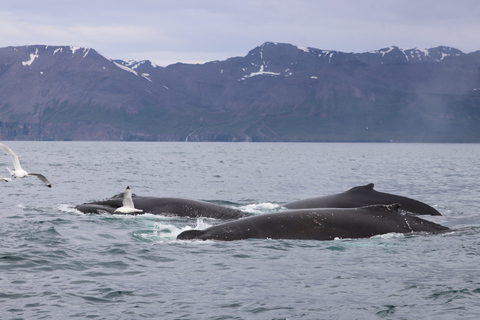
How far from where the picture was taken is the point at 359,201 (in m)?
19.2

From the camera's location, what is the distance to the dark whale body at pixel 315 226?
48.6 feet

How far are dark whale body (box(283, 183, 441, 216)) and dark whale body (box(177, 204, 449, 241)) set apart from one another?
3.20 metres

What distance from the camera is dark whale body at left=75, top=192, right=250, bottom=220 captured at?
773 inches

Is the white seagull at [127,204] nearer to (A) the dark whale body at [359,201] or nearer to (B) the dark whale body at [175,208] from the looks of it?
(B) the dark whale body at [175,208]

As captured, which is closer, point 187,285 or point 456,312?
point 456,312

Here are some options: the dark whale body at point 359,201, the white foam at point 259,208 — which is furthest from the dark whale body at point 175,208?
the white foam at point 259,208

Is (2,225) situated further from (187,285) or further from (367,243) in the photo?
(367,243)

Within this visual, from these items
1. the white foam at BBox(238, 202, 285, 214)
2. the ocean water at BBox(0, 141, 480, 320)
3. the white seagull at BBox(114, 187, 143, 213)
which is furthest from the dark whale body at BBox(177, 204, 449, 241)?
the white foam at BBox(238, 202, 285, 214)

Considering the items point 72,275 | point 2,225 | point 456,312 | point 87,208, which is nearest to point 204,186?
point 87,208

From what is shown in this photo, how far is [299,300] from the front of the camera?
34.6ft

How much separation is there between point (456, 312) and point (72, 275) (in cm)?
721

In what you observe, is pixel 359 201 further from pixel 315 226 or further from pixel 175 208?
pixel 175 208

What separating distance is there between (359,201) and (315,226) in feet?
15.3

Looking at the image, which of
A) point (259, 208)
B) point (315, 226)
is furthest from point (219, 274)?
point (259, 208)
